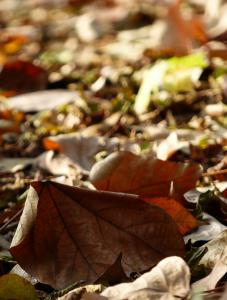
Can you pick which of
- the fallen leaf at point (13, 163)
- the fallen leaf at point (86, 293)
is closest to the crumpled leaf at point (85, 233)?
the fallen leaf at point (86, 293)

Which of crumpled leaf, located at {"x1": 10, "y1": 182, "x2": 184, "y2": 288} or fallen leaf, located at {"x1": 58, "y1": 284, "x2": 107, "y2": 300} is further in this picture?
crumpled leaf, located at {"x1": 10, "y1": 182, "x2": 184, "y2": 288}

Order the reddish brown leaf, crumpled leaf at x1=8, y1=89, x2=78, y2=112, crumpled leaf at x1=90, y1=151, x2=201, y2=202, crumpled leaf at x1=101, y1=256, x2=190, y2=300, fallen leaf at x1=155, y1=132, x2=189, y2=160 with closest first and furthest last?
1. crumpled leaf at x1=101, y1=256, x2=190, y2=300
2. crumpled leaf at x1=90, y1=151, x2=201, y2=202
3. fallen leaf at x1=155, y1=132, x2=189, y2=160
4. crumpled leaf at x1=8, y1=89, x2=78, y2=112
5. the reddish brown leaf

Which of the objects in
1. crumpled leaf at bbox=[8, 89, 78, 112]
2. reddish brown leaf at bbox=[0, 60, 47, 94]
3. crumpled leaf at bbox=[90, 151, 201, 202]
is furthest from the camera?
Result: reddish brown leaf at bbox=[0, 60, 47, 94]

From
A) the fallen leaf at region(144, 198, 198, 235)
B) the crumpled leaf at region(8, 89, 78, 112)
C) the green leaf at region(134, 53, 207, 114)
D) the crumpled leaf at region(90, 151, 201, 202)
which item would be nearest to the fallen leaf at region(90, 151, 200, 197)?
the crumpled leaf at region(90, 151, 201, 202)

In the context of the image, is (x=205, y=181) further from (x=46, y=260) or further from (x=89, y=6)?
(x=89, y=6)

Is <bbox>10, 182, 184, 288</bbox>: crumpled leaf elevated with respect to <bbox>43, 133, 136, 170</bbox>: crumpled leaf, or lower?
elevated

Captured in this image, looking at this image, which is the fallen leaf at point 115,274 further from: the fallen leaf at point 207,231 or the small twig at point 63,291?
the fallen leaf at point 207,231

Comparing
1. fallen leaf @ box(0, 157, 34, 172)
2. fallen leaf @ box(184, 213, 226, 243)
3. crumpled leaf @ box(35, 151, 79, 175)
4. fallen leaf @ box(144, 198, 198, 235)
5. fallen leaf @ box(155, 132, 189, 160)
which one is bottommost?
fallen leaf @ box(0, 157, 34, 172)

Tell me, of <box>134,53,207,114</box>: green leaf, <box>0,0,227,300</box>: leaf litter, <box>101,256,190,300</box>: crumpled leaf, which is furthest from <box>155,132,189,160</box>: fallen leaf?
<box>101,256,190,300</box>: crumpled leaf

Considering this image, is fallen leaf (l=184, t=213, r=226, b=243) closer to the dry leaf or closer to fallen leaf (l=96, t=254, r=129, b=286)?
fallen leaf (l=96, t=254, r=129, b=286)
